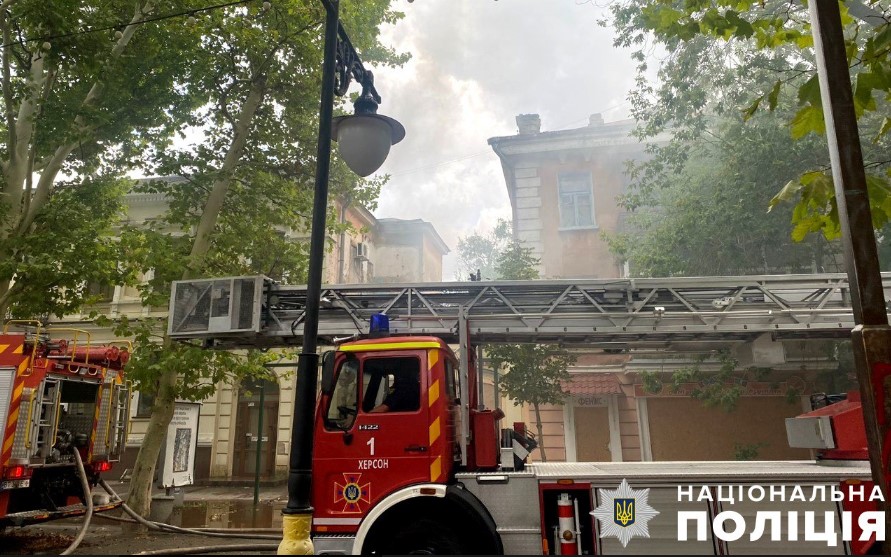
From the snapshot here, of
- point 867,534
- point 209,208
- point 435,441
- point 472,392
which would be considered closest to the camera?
point 867,534

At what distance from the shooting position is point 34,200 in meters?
11.3

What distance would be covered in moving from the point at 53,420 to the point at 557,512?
29.6ft

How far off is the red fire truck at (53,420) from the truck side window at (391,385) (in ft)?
22.4

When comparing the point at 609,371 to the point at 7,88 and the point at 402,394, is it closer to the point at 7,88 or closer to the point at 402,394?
A: the point at 402,394

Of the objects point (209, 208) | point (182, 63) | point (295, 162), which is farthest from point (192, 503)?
point (182, 63)

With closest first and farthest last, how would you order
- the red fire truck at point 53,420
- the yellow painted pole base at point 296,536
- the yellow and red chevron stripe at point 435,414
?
the yellow painted pole base at point 296,536 < the yellow and red chevron stripe at point 435,414 < the red fire truck at point 53,420

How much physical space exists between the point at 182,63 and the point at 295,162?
Answer: 11.7 feet

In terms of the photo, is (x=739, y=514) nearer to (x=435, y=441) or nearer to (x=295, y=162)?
(x=435, y=441)

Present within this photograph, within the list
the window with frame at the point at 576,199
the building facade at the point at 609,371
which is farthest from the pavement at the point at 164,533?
the window with frame at the point at 576,199

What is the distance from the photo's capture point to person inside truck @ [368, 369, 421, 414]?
590 centimetres

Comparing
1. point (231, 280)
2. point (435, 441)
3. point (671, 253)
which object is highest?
point (671, 253)

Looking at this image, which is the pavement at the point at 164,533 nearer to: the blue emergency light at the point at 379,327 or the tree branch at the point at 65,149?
the blue emergency light at the point at 379,327

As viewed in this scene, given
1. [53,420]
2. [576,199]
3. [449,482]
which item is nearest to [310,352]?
[449,482]

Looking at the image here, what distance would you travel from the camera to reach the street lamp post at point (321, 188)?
4.42 m
